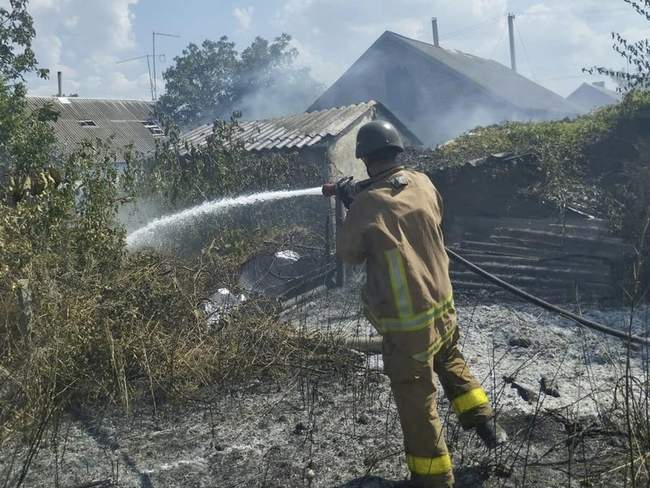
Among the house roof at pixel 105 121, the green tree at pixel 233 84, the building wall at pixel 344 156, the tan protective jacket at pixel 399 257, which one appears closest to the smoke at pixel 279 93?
the green tree at pixel 233 84

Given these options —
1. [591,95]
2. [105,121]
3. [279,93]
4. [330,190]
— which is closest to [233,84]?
[279,93]

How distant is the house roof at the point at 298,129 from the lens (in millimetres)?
13664

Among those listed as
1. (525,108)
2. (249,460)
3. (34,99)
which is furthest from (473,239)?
(34,99)

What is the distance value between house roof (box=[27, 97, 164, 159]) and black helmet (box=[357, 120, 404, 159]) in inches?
1001

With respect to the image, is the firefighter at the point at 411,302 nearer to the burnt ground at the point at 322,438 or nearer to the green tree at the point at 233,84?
the burnt ground at the point at 322,438

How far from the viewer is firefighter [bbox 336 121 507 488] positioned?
9.90ft

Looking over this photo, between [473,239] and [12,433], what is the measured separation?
624cm

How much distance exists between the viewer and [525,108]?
86.4ft

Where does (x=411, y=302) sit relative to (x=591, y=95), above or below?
below

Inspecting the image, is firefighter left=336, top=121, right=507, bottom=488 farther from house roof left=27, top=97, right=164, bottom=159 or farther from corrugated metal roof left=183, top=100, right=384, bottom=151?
house roof left=27, top=97, right=164, bottom=159

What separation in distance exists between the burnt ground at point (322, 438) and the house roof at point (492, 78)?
21.9 meters

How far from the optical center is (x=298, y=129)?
14922mm

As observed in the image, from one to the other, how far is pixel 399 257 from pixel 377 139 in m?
0.73

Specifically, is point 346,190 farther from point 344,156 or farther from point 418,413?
point 344,156
